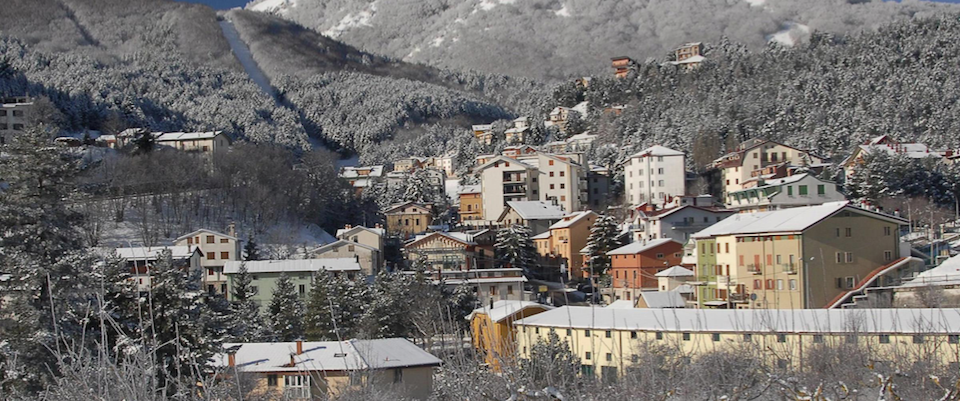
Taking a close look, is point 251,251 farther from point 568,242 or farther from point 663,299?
point 663,299

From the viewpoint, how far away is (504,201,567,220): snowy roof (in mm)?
56031

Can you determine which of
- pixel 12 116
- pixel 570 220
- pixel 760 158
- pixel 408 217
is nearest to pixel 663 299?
pixel 570 220

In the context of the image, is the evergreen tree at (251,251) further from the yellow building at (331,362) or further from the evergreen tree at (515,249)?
the yellow building at (331,362)

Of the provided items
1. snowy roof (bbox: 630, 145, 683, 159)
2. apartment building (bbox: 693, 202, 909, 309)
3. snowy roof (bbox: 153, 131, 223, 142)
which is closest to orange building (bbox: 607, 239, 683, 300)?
apartment building (bbox: 693, 202, 909, 309)

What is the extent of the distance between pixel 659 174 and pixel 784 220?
24.0 meters

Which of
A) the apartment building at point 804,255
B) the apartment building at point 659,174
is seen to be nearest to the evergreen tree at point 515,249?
the apartment building at point 659,174

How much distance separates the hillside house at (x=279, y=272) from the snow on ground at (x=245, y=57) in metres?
91.6

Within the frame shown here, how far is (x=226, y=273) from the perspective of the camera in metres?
43.1

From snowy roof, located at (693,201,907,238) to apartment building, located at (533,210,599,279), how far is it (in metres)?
12.3

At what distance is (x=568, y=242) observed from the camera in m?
50.5

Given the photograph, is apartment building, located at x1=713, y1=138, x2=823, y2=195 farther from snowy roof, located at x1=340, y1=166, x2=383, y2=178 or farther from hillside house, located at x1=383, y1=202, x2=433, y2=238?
snowy roof, located at x1=340, y1=166, x2=383, y2=178

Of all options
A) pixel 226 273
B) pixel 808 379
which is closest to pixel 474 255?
pixel 226 273

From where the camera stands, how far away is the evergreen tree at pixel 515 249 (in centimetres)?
4919

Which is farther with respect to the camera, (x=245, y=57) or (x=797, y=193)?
(x=245, y=57)
